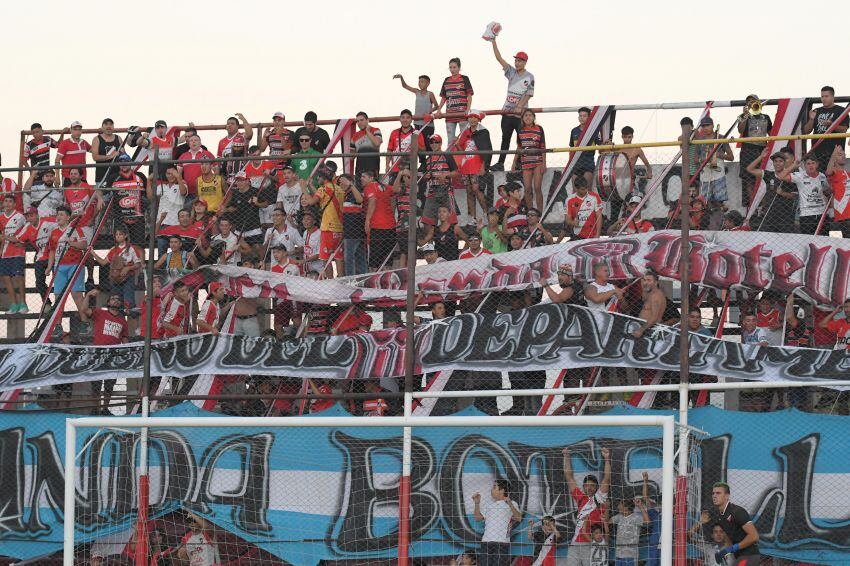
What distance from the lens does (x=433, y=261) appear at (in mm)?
17328

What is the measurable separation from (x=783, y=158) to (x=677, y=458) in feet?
14.2

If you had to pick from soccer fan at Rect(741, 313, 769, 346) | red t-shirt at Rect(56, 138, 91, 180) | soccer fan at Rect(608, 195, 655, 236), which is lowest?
soccer fan at Rect(741, 313, 769, 346)

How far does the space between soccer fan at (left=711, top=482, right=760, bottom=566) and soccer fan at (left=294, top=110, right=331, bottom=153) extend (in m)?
8.67

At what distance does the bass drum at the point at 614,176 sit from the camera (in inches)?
669

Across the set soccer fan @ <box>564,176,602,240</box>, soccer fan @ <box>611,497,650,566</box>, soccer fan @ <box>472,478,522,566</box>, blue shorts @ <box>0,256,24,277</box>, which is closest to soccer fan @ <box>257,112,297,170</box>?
blue shorts @ <box>0,256,24,277</box>

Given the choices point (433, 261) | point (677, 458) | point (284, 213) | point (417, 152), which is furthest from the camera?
point (284, 213)

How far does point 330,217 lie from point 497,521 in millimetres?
5042

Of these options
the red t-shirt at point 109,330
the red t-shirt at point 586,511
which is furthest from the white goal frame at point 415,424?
the red t-shirt at point 109,330

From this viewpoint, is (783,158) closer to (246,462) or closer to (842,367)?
(842,367)

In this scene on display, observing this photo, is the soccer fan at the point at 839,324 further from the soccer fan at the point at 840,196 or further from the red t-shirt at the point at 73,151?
the red t-shirt at the point at 73,151

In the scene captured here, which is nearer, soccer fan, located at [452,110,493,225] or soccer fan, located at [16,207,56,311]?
soccer fan, located at [452,110,493,225]

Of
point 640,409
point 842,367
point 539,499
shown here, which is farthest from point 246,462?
point 842,367

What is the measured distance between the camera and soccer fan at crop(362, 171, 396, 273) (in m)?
17.7

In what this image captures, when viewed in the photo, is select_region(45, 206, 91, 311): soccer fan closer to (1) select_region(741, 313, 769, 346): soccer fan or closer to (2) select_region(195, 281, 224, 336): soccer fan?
(2) select_region(195, 281, 224, 336): soccer fan
